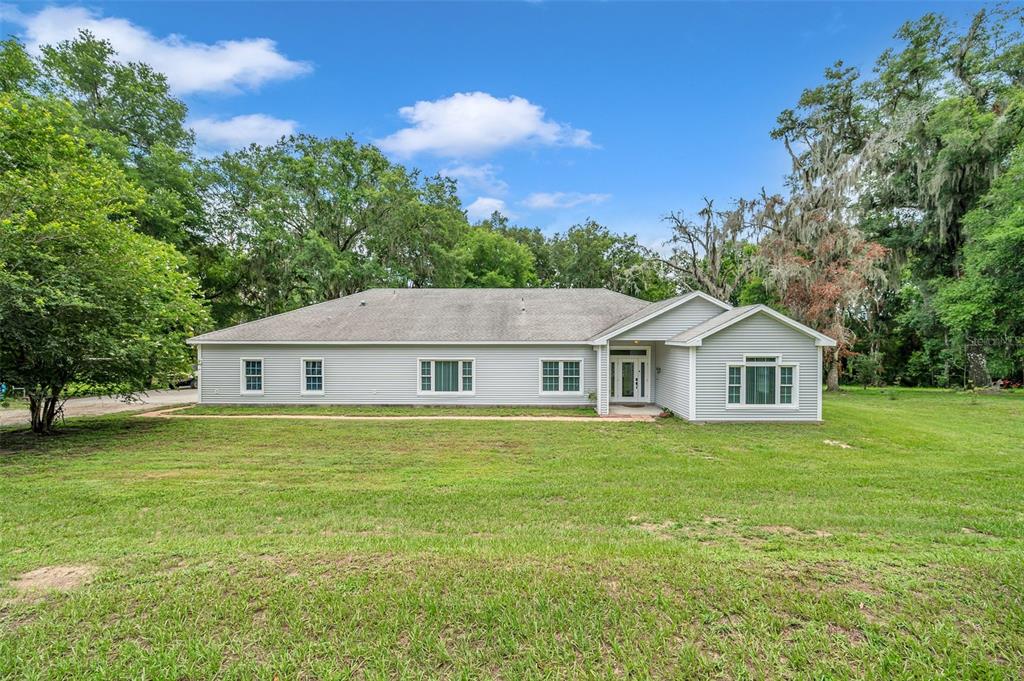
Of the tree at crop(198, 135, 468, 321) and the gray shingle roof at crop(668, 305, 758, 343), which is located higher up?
the tree at crop(198, 135, 468, 321)

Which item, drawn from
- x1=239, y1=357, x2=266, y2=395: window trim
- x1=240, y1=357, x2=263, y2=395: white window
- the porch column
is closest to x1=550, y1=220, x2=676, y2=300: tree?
the porch column

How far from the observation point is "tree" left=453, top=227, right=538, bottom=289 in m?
28.1

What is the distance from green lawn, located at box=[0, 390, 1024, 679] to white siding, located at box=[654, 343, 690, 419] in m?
4.95

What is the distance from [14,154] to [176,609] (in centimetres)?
1730

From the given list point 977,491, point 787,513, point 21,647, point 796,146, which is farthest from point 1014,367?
point 21,647

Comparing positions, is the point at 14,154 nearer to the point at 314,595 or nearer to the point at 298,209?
the point at 298,209

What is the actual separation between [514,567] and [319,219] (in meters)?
26.0

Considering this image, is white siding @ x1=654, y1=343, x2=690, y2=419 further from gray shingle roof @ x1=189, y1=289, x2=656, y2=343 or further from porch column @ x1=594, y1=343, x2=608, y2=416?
gray shingle roof @ x1=189, y1=289, x2=656, y2=343

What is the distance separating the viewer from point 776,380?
485 inches

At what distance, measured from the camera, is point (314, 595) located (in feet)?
11.0

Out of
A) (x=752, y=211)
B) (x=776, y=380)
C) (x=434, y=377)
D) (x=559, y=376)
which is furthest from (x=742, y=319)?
(x=752, y=211)

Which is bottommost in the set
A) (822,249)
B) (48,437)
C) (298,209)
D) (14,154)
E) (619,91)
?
(48,437)

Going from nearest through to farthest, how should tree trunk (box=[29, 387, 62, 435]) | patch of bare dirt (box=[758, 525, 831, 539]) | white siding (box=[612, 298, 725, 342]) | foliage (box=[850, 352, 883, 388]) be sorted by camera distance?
patch of bare dirt (box=[758, 525, 831, 539]) → tree trunk (box=[29, 387, 62, 435]) → white siding (box=[612, 298, 725, 342]) → foliage (box=[850, 352, 883, 388])

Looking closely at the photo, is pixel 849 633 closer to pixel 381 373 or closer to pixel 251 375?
pixel 381 373
